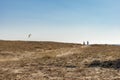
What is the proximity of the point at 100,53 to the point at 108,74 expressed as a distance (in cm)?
941

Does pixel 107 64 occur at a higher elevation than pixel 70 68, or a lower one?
higher

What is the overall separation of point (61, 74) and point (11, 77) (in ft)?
12.6

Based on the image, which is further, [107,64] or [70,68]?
[107,64]

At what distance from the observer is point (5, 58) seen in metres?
36.2

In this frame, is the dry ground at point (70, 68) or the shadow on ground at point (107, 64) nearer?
the dry ground at point (70, 68)

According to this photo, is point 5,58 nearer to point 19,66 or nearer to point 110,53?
point 19,66

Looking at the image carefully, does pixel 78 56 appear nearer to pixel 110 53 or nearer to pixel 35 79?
pixel 110 53

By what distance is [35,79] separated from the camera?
75.6 ft

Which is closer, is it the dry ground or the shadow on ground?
the dry ground

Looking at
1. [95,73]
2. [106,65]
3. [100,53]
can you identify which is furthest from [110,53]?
[95,73]

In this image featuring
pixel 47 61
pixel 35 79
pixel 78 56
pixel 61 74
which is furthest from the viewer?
pixel 78 56

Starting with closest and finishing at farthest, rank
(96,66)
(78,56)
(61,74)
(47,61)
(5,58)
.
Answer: (61,74)
(96,66)
(47,61)
(78,56)
(5,58)

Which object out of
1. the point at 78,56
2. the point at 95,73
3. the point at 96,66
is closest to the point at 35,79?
the point at 95,73

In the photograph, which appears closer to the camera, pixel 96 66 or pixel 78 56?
pixel 96 66
